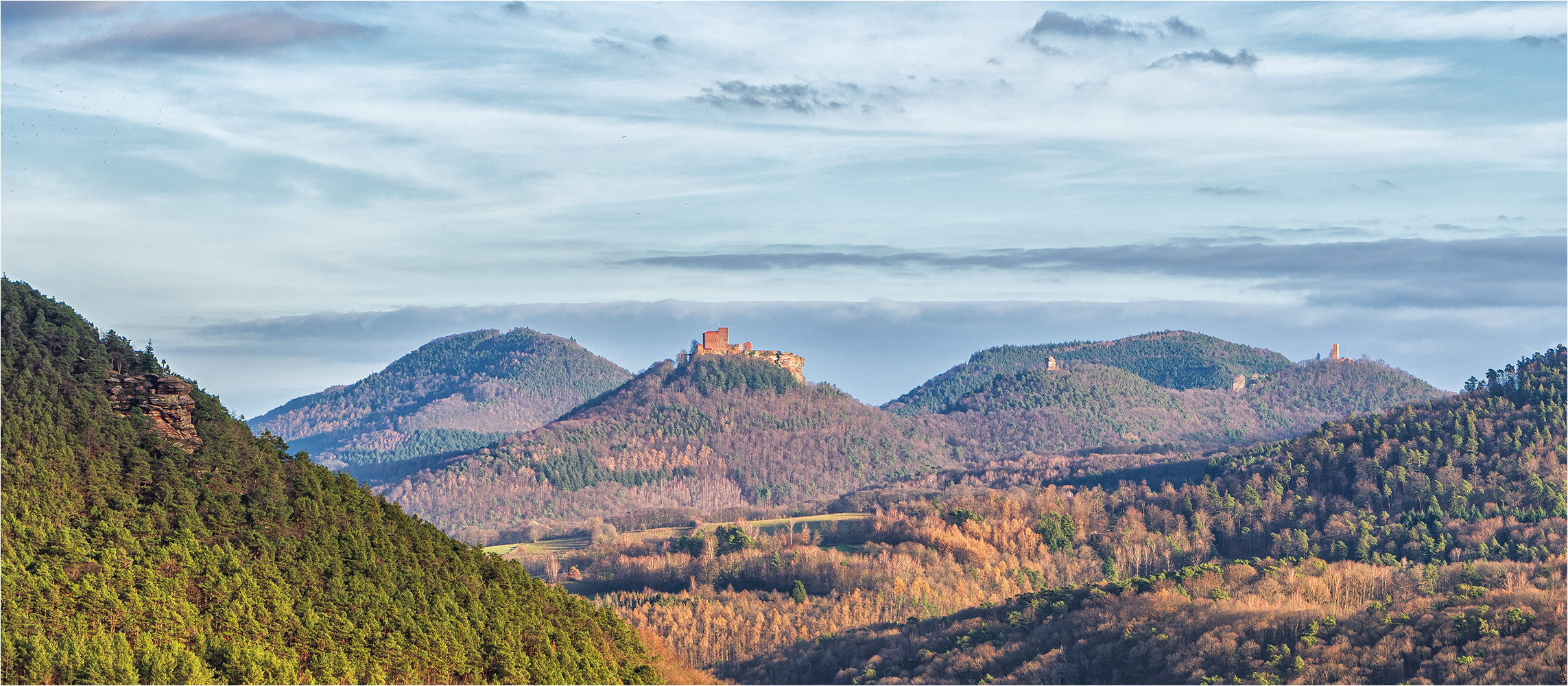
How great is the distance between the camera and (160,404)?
102 meters

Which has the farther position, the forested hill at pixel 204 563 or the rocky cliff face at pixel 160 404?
the rocky cliff face at pixel 160 404

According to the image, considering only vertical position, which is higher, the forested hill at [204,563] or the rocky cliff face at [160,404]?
the rocky cliff face at [160,404]

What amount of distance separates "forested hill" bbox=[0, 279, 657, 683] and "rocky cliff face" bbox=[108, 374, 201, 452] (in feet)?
0.42

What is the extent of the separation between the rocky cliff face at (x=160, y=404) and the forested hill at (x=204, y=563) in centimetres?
13

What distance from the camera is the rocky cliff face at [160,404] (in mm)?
100688

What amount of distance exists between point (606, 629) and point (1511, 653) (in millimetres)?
111433

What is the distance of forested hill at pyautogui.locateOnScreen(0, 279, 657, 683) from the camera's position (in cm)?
7656

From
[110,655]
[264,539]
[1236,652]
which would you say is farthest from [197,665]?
[1236,652]

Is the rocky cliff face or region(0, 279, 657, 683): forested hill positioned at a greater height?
the rocky cliff face

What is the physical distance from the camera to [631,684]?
102 meters

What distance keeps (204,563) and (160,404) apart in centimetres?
1709

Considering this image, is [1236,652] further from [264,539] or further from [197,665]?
[197,665]

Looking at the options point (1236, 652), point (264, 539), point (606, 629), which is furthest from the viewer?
point (1236, 652)

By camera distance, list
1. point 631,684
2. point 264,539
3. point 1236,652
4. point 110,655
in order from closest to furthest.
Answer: point 110,655, point 264,539, point 631,684, point 1236,652
